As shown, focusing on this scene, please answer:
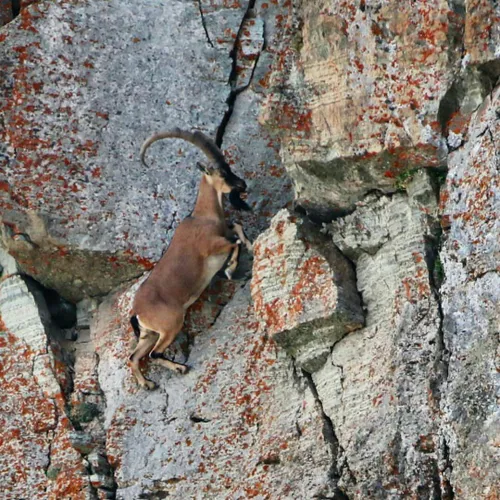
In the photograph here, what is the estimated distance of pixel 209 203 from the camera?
1366 cm

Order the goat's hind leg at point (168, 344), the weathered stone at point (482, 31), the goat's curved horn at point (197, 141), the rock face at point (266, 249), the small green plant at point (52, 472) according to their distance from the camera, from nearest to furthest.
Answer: the rock face at point (266, 249)
the weathered stone at point (482, 31)
the small green plant at point (52, 472)
the goat's hind leg at point (168, 344)
the goat's curved horn at point (197, 141)

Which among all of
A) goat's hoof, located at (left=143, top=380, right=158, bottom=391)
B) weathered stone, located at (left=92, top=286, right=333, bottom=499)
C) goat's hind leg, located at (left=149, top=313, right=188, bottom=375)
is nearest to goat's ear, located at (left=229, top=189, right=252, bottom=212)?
weathered stone, located at (left=92, top=286, right=333, bottom=499)

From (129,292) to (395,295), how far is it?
2612mm

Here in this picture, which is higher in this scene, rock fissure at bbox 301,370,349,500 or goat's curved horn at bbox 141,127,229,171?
goat's curved horn at bbox 141,127,229,171

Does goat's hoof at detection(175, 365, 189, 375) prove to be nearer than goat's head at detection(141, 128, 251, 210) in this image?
Yes

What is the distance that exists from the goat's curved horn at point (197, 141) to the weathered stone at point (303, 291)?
1.05 m

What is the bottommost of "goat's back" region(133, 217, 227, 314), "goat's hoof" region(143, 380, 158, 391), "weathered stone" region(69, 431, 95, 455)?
"weathered stone" region(69, 431, 95, 455)

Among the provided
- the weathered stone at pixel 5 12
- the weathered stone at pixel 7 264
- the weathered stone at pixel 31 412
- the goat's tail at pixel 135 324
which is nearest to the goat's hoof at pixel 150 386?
the goat's tail at pixel 135 324

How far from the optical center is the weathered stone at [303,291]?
40.3 ft

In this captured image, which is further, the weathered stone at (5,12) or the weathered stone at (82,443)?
the weathered stone at (5,12)

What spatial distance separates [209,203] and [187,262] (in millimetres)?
578

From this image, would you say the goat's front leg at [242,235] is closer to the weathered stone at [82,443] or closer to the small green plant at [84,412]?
the small green plant at [84,412]

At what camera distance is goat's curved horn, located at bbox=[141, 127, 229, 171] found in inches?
535

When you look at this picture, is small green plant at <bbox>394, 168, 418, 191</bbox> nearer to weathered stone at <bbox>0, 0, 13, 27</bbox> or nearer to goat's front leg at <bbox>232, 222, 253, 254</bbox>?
goat's front leg at <bbox>232, 222, 253, 254</bbox>
